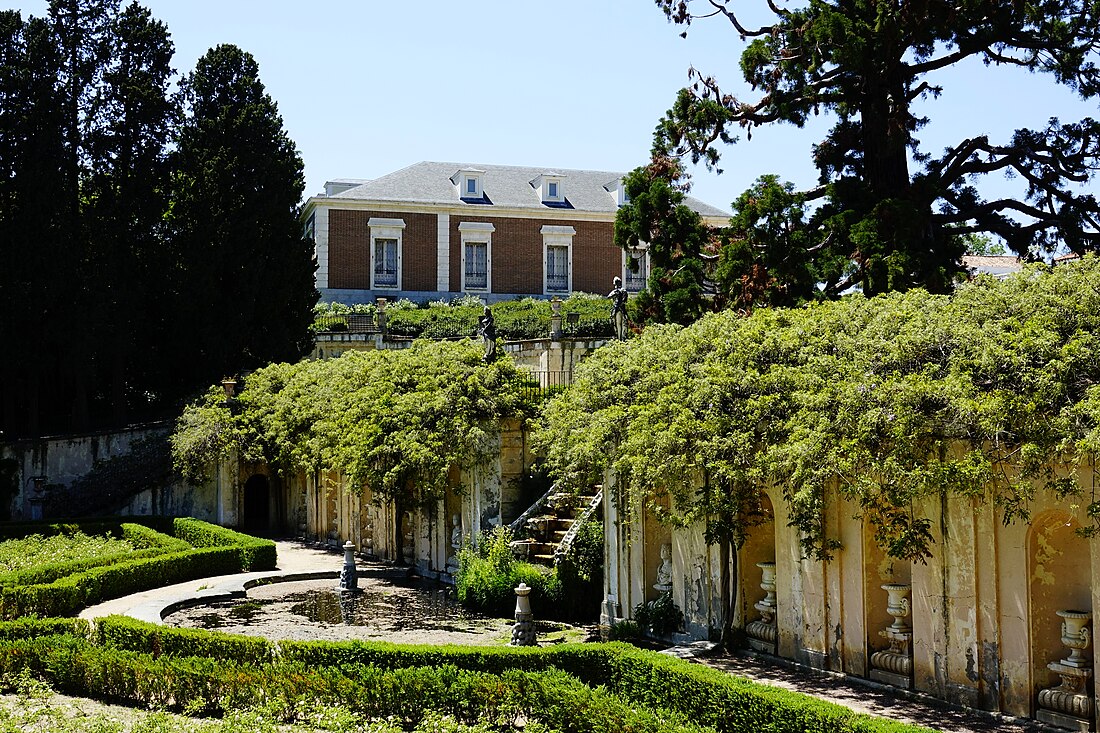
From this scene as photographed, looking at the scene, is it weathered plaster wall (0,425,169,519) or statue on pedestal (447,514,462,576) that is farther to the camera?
weathered plaster wall (0,425,169,519)

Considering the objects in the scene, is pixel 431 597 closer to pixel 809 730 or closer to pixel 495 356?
pixel 495 356

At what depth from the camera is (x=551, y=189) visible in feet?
176

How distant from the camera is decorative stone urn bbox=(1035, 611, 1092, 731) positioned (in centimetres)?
1180

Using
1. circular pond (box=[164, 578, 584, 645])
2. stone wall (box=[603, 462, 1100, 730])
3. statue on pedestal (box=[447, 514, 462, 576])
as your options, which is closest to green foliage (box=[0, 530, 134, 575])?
circular pond (box=[164, 578, 584, 645])

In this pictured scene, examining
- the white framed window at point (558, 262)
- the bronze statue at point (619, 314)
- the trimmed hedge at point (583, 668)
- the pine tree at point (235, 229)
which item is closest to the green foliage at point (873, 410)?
the trimmed hedge at point (583, 668)

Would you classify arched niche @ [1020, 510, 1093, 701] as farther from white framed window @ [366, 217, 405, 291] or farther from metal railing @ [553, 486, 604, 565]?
white framed window @ [366, 217, 405, 291]

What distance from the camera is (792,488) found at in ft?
47.0

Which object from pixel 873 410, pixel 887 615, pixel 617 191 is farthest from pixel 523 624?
pixel 617 191

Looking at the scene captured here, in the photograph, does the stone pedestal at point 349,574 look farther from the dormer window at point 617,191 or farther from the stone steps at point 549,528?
the dormer window at point 617,191

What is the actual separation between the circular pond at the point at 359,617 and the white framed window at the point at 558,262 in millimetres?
30454

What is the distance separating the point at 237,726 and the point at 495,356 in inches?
557

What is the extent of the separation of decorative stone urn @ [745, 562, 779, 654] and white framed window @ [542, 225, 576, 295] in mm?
37516

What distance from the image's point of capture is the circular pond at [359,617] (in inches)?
733

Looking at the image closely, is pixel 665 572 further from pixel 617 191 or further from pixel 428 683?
pixel 617 191
